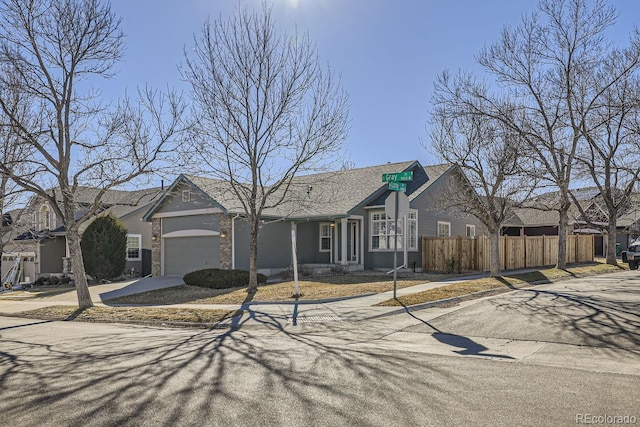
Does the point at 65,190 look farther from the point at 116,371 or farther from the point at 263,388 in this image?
the point at 263,388

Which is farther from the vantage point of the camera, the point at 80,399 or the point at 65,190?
the point at 65,190

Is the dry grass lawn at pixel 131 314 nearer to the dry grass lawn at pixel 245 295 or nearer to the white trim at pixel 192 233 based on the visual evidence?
the dry grass lawn at pixel 245 295

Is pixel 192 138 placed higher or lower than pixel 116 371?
higher

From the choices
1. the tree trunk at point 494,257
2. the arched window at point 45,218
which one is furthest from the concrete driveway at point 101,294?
the tree trunk at point 494,257

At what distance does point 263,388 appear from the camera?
6.27 meters

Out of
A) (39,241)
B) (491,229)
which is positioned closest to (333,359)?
(491,229)

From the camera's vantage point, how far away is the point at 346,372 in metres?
7.00

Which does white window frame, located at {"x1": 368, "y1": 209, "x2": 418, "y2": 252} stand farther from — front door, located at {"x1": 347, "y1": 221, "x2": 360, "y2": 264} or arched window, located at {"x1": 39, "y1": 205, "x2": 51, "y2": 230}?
arched window, located at {"x1": 39, "y1": 205, "x2": 51, "y2": 230}

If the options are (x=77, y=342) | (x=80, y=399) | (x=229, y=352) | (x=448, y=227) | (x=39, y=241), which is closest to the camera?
(x=80, y=399)

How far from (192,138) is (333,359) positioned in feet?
36.5

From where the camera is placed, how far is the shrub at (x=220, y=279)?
20.0m

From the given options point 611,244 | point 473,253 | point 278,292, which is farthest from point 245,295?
point 611,244

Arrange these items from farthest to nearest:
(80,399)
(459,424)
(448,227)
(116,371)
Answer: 1. (448,227)
2. (116,371)
3. (80,399)
4. (459,424)
